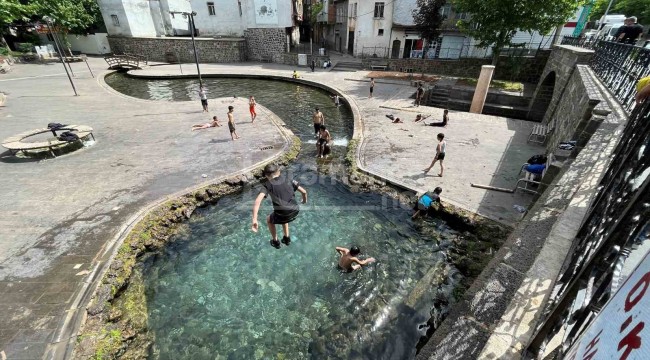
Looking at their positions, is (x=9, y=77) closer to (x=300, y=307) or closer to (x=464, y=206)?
(x=300, y=307)

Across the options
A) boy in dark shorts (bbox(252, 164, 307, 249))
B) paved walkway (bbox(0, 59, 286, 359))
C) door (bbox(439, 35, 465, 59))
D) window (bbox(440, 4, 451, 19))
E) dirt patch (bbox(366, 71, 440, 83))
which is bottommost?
paved walkway (bbox(0, 59, 286, 359))

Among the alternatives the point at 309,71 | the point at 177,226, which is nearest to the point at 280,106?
the point at 309,71

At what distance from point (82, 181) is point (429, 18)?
34765mm

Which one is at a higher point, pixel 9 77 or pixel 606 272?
pixel 606 272

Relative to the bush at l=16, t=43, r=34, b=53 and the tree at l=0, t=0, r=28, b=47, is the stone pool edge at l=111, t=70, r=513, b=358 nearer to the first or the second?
the tree at l=0, t=0, r=28, b=47

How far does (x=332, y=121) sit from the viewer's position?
20.3 meters

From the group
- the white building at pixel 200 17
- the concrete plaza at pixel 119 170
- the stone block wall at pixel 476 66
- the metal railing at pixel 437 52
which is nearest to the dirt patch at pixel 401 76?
the stone block wall at pixel 476 66

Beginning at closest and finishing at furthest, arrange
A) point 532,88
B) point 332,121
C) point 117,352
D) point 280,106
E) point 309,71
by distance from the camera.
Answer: point 117,352, point 332,121, point 280,106, point 532,88, point 309,71

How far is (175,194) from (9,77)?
3024 cm

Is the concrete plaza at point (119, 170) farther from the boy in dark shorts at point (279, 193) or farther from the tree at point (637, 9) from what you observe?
the tree at point (637, 9)

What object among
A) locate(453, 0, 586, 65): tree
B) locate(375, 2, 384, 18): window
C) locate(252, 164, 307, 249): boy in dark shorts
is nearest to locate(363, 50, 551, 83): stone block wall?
locate(453, 0, 586, 65): tree

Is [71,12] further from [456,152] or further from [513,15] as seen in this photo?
[513,15]

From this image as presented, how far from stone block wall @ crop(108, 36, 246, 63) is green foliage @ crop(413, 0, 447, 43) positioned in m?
23.0

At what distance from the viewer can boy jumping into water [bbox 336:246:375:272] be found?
25.7 ft
